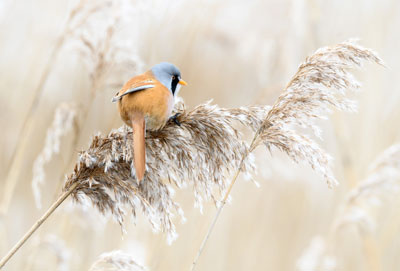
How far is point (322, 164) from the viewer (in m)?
1.34

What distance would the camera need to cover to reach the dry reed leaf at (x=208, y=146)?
138 cm

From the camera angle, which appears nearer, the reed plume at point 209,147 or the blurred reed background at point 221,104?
the reed plume at point 209,147

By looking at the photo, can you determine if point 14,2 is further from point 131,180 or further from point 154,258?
point 131,180

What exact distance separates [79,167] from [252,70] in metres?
2.62

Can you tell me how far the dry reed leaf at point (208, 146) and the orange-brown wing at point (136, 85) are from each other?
0.64 feet

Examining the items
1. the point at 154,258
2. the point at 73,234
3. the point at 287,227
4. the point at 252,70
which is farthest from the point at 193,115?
the point at 287,227

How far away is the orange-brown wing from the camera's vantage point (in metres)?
1.64

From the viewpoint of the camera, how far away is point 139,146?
1347 mm

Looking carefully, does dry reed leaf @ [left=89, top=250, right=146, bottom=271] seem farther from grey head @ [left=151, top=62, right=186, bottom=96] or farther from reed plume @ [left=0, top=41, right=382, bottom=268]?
grey head @ [left=151, top=62, right=186, bottom=96]

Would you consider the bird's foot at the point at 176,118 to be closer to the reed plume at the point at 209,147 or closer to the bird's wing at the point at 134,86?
the reed plume at the point at 209,147

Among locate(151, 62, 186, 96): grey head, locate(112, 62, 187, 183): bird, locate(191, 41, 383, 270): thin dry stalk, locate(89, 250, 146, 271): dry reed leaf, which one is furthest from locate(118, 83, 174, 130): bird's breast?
locate(89, 250, 146, 271): dry reed leaf

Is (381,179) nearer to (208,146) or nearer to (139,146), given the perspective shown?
(208,146)

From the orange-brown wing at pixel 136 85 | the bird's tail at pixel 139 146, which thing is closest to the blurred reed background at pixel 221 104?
the orange-brown wing at pixel 136 85

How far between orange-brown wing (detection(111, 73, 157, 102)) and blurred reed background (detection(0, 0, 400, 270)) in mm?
370
